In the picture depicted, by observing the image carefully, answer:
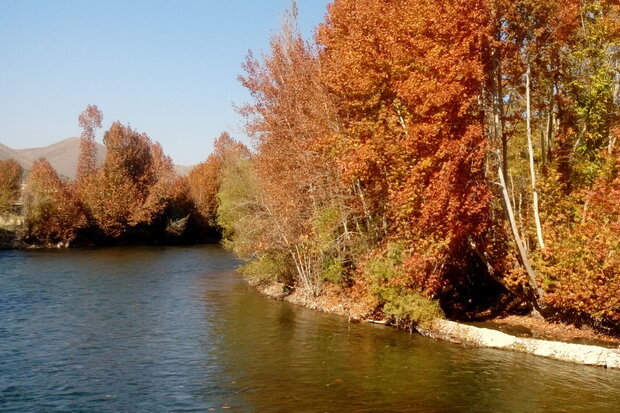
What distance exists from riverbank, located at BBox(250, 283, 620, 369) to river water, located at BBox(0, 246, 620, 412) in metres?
0.59

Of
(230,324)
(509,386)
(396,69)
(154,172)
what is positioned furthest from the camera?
(154,172)

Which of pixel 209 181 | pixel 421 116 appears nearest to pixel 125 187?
pixel 209 181

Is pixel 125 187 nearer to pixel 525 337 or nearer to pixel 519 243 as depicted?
pixel 519 243

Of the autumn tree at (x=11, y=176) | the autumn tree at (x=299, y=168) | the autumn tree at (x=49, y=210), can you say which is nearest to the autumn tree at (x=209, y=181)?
the autumn tree at (x=49, y=210)

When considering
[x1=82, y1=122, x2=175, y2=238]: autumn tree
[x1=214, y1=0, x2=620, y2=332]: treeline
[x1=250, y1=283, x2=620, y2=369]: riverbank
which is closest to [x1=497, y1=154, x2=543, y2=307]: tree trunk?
[x1=214, y1=0, x2=620, y2=332]: treeline

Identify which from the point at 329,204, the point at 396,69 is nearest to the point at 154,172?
the point at 329,204

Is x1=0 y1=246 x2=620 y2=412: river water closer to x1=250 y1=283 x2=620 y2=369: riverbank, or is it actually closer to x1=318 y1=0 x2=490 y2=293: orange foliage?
x1=250 y1=283 x2=620 y2=369: riverbank

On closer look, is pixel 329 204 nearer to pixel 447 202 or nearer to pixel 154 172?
pixel 447 202

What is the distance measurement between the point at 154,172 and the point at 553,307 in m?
70.6

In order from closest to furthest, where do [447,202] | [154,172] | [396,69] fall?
[447,202] → [396,69] → [154,172]

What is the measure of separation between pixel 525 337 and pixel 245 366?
11.6 m

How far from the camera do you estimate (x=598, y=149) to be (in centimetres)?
2641

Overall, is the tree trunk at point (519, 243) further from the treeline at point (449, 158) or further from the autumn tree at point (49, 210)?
the autumn tree at point (49, 210)

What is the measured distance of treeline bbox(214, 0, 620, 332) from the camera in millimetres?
21828
